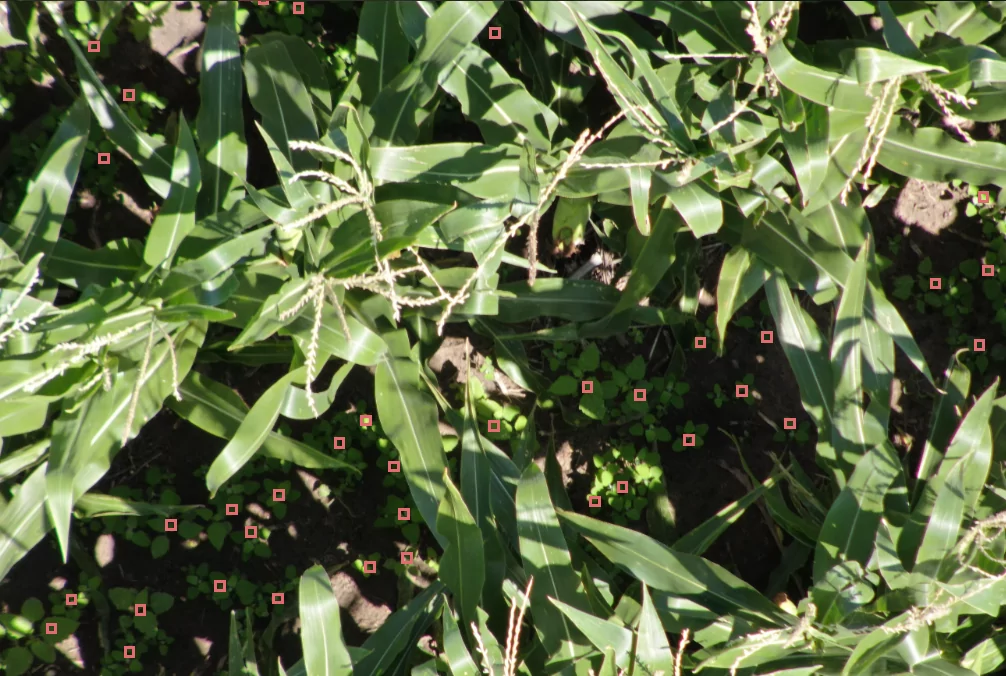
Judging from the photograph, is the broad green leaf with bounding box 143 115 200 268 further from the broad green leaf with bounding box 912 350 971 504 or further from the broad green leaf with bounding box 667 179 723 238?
the broad green leaf with bounding box 912 350 971 504

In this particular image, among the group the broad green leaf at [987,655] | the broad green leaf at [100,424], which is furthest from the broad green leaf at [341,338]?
the broad green leaf at [987,655]

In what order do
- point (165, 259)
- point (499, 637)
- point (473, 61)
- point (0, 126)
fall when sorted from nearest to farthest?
point (165, 259) < point (473, 61) < point (499, 637) < point (0, 126)

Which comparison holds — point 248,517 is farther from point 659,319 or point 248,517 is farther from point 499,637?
point 659,319

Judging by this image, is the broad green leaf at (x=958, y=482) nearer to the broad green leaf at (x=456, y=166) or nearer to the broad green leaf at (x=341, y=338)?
the broad green leaf at (x=456, y=166)

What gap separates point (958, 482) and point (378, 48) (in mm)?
1530

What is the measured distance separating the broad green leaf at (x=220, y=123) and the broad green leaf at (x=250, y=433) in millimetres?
419

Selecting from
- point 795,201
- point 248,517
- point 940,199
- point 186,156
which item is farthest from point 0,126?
point 940,199

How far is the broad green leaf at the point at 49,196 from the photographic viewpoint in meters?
1.45

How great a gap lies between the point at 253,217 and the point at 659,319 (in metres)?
0.93

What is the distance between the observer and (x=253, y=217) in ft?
4.70

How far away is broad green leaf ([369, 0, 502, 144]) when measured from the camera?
1.40 meters

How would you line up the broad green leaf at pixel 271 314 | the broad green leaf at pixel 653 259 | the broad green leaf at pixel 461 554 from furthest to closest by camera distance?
the broad green leaf at pixel 653 259 → the broad green leaf at pixel 461 554 → the broad green leaf at pixel 271 314

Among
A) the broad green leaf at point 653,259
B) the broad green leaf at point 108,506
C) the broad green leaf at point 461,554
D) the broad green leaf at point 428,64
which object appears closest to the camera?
the broad green leaf at point 428,64

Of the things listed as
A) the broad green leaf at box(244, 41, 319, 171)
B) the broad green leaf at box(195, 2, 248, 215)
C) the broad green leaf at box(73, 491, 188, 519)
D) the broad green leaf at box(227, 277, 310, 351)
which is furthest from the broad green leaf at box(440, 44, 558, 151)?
the broad green leaf at box(73, 491, 188, 519)
